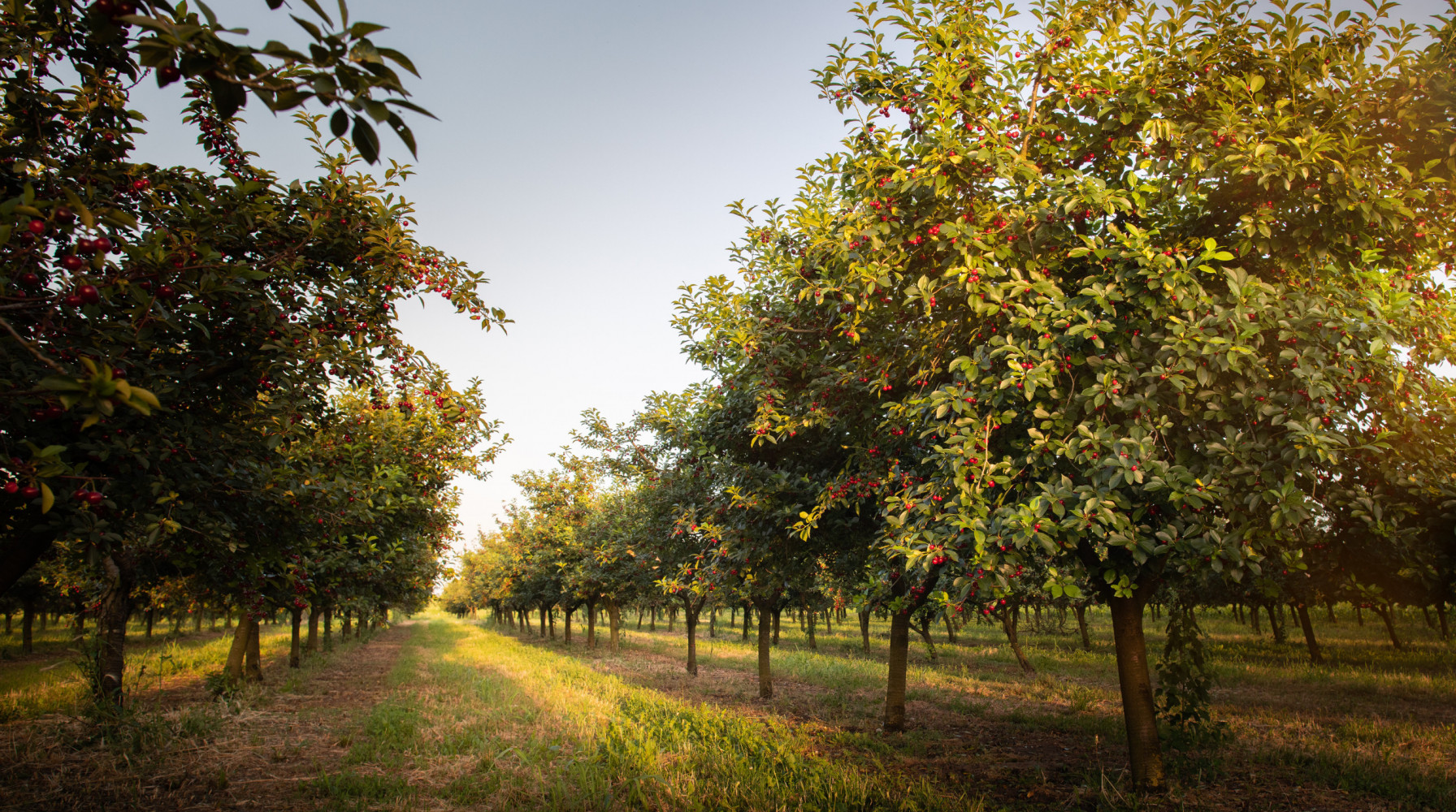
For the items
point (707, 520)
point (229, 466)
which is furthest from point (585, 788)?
point (229, 466)

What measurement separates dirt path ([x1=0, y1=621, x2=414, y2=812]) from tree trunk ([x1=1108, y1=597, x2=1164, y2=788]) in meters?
9.75

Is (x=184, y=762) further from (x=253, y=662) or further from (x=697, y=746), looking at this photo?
(x=253, y=662)

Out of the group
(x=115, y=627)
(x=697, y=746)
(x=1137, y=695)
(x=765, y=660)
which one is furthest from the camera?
(x=765, y=660)

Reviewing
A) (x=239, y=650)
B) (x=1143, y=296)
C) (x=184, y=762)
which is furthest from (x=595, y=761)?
(x=239, y=650)

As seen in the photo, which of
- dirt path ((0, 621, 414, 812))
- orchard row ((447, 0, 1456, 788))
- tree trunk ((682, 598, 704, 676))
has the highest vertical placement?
orchard row ((447, 0, 1456, 788))

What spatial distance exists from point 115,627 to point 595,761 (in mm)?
9235

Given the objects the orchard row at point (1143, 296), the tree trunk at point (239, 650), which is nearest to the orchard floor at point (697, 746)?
the tree trunk at point (239, 650)

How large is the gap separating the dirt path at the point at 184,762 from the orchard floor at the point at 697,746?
0.04 metres

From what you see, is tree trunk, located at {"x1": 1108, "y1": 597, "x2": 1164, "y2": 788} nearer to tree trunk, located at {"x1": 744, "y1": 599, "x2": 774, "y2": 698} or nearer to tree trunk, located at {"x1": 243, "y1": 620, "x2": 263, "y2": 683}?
tree trunk, located at {"x1": 744, "y1": 599, "x2": 774, "y2": 698}

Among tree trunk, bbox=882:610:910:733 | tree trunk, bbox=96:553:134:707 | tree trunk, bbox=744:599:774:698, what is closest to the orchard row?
tree trunk, bbox=882:610:910:733

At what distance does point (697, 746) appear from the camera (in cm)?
888

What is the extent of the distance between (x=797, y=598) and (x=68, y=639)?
40.6m

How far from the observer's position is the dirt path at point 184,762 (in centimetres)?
679

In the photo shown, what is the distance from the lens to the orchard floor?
6.96 metres
